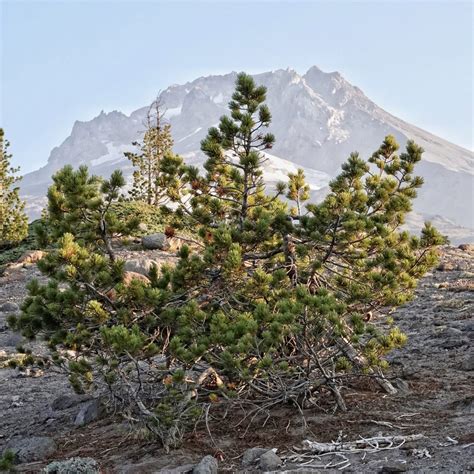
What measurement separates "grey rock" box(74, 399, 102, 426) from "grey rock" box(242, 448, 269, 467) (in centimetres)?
318

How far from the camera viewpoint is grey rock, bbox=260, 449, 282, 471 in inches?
214

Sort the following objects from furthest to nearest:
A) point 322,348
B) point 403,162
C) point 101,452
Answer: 1. point 403,162
2. point 322,348
3. point 101,452

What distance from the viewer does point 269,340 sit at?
18.5 feet

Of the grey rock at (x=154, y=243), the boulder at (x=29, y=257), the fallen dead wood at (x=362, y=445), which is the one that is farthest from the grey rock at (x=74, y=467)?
the boulder at (x=29, y=257)

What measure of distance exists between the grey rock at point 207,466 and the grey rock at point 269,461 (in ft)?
1.51

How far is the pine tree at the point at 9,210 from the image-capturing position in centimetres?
2869

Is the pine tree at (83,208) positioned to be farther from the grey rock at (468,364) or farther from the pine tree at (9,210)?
the pine tree at (9,210)

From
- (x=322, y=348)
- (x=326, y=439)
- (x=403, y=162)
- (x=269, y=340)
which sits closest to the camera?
(x=269, y=340)

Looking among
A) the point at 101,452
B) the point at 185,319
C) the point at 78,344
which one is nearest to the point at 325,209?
the point at 185,319

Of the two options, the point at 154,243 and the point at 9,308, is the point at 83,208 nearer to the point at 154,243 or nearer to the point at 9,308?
the point at 9,308

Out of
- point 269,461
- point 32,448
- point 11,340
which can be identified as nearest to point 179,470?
point 269,461

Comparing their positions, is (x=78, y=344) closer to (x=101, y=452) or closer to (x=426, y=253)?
(x=101, y=452)

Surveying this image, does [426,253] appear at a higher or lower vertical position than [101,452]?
higher

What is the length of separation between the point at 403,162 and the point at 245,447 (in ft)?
14.3
